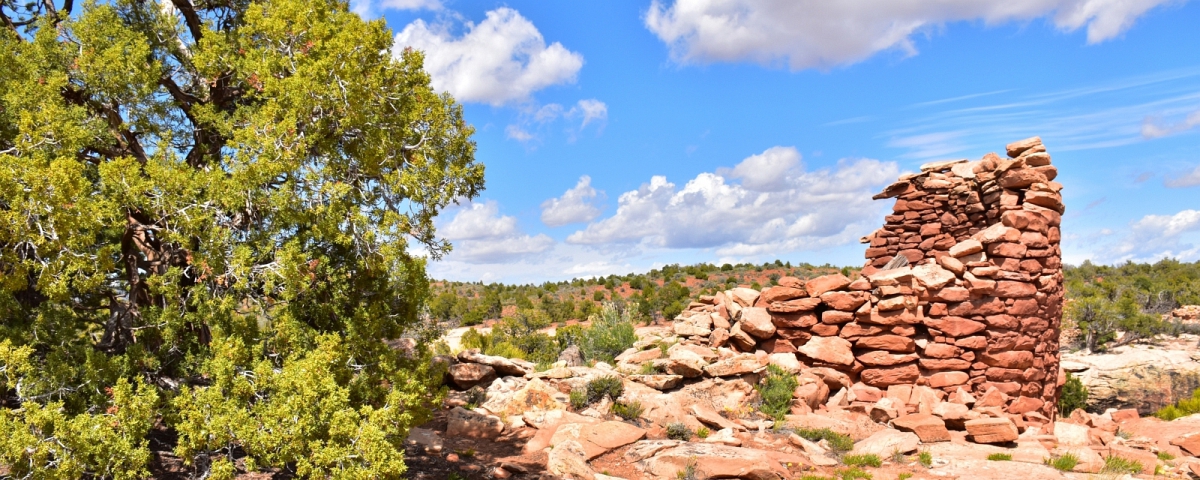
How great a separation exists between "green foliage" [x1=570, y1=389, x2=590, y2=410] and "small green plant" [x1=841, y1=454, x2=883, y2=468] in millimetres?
4060

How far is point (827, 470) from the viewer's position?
389 inches

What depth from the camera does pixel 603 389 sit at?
12.3 m

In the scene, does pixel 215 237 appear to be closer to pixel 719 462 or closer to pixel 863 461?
pixel 719 462

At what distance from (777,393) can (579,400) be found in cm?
327

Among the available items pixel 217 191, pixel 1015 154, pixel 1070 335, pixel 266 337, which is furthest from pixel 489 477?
pixel 1070 335

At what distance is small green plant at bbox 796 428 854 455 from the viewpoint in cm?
1072

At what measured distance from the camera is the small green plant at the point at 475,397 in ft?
40.4

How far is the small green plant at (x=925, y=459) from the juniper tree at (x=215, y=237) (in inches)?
263

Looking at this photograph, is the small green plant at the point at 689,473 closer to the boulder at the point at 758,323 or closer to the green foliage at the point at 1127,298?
the boulder at the point at 758,323

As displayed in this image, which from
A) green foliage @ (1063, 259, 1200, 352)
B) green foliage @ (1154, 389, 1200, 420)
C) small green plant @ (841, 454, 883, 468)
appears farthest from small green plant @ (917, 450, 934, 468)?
green foliage @ (1063, 259, 1200, 352)

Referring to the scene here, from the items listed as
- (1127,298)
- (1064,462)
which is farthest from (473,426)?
(1127,298)

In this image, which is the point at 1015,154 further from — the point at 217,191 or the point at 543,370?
the point at 217,191

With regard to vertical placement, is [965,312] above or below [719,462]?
above

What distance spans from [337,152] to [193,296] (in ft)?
6.90
